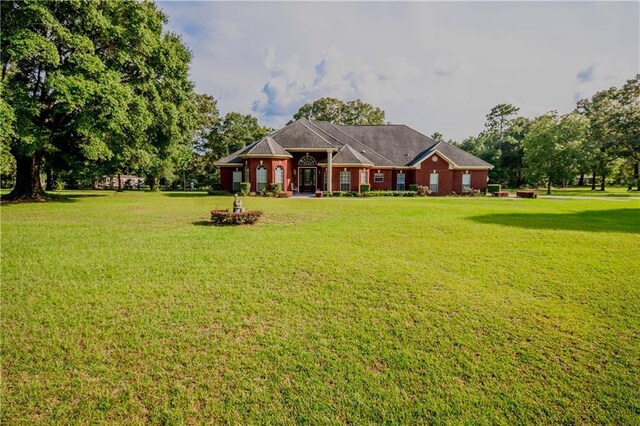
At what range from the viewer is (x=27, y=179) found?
72.9ft

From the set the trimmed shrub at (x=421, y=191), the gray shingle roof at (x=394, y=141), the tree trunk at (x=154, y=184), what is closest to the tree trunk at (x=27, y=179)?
the tree trunk at (x=154, y=184)

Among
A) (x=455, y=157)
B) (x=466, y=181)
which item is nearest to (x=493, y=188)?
(x=466, y=181)

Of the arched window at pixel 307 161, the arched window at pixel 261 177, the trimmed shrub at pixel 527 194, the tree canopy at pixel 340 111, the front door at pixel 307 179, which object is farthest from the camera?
the tree canopy at pixel 340 111

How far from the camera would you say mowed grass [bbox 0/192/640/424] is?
3473 mm

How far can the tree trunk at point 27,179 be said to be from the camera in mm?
21922

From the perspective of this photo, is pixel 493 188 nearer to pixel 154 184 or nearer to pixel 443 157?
pixel 443 157

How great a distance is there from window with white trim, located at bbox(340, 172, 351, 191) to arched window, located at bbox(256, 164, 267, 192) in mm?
7464

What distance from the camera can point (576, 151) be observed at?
1515 inches

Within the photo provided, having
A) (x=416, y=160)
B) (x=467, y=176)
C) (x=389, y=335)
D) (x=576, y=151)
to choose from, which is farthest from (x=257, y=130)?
(x=389, y=335)

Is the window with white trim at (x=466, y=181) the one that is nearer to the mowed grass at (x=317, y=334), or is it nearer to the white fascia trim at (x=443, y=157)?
the white fascia trim at (x=443, y=157)

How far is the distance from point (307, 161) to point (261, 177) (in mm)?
5308

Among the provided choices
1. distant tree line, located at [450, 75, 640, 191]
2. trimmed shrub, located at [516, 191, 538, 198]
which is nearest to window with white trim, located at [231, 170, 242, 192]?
trimmed shrub, located at [516, 191, 538, 198]

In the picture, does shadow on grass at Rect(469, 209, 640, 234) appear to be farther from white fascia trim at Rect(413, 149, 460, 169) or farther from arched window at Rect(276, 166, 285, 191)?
arched window at Rect(276, 166, 285, 191)

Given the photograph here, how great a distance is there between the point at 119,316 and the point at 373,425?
4.22m
